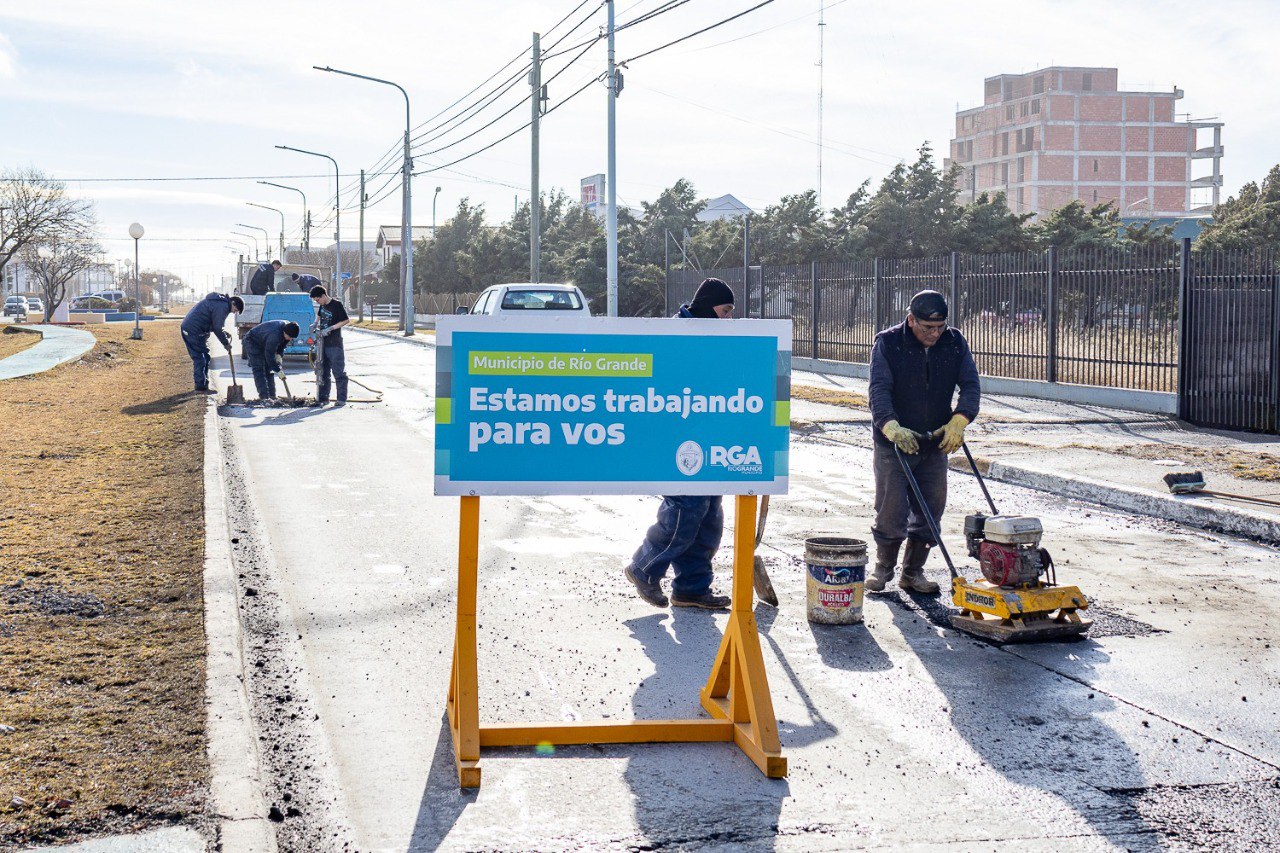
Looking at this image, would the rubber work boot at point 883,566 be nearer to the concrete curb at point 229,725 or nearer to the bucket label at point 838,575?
the bucket label at point 838,575

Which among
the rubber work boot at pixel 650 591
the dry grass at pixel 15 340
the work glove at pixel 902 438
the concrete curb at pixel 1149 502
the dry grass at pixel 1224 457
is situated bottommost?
the rubber work boot at pixel 650 591

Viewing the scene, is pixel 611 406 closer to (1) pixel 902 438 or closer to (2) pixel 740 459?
(2) pixel 740 459

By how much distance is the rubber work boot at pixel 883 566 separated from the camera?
23.5 feet

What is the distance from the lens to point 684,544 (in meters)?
6.67

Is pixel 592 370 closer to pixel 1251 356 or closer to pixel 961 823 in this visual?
pixel 961 823

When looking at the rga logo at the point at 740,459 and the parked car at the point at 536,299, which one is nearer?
the rga logo at the point at 740,459

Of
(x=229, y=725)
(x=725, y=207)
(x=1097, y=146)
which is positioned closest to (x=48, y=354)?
(x=229, y=725)

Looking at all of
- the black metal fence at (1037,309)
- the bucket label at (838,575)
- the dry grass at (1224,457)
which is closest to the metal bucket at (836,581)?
the bucket label at (838,575)

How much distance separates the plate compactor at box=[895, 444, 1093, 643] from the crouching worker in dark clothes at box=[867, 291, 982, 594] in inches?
33.1

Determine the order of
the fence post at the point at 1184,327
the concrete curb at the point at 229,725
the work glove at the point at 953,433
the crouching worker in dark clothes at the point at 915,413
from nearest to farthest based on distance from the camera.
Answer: the concrete curb at the point at 229,725 < the work glove at the point at 953,433 < the crouching worker in dark clothes at the point at 915,413 < the fence post at the point at 1184,327

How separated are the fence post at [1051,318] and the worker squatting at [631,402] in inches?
606

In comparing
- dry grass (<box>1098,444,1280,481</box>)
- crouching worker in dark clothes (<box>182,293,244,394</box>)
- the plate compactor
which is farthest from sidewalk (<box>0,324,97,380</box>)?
Result: the plate compactor

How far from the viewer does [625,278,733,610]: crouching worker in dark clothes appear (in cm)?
667

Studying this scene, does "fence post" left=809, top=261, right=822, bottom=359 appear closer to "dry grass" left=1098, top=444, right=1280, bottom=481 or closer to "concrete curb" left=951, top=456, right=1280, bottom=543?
"dry grass" left=1098, top=444, right=1280, bottom=481
